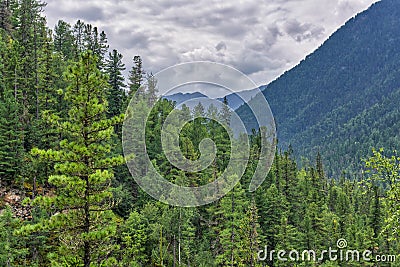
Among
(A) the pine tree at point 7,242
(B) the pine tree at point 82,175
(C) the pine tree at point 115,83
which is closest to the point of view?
(B) the pine tree at point 82,175

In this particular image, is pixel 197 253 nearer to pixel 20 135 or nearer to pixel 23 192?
pixel 23 192

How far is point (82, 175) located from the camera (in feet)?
47.1

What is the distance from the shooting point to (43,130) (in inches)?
1436

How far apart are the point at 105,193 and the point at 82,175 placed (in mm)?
1109

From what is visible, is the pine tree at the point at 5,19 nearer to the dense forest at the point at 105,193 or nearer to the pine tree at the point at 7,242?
the dense forest at the point at 105,193

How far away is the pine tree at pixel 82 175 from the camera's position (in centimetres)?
1397

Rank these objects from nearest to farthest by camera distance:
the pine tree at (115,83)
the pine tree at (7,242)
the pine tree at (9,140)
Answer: the pine tree at (7,242) → the pine tree at (9,140) → the pine tree at (115,83)

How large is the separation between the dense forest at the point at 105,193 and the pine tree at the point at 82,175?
0.04 m

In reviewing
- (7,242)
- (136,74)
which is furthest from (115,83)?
(7,242)

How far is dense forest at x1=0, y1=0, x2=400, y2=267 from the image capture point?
1438 centimetres

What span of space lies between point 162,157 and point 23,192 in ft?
48.3

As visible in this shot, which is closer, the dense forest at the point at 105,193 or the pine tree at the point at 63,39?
the dense forest at the point at 105,193

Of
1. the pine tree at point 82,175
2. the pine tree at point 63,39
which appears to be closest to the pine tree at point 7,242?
the pine tree at point 82,175

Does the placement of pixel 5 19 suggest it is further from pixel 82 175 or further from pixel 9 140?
pixel 82 175
